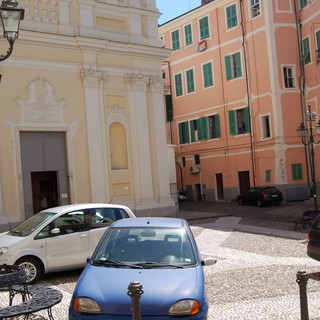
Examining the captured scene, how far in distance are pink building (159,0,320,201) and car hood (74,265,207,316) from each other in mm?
26555

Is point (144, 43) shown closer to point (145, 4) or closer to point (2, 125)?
point (145, 4)

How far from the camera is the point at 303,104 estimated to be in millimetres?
32500

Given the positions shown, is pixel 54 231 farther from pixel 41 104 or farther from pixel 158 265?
pixel 41 104

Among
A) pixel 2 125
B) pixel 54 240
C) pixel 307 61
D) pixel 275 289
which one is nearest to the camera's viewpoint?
pixel 275 289

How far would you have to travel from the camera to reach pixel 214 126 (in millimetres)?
36312

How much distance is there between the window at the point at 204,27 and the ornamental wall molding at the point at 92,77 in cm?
1651

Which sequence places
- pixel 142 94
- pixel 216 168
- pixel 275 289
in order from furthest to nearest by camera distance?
pixel 216 168
pixel 142 94
pixel 275 289

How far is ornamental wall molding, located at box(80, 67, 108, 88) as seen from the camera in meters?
21.7

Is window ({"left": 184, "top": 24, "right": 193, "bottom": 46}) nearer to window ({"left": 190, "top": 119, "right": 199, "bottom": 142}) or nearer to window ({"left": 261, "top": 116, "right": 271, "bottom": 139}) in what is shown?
window ({"left": 190, "top": 119, "right": 199, "bottom": 142})

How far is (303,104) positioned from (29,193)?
19870mm

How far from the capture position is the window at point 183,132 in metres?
38.3

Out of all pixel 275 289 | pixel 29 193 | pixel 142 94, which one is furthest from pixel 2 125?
pixel 275 289

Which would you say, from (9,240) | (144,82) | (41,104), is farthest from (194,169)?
(9,240)

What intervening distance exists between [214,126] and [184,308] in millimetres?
31130
